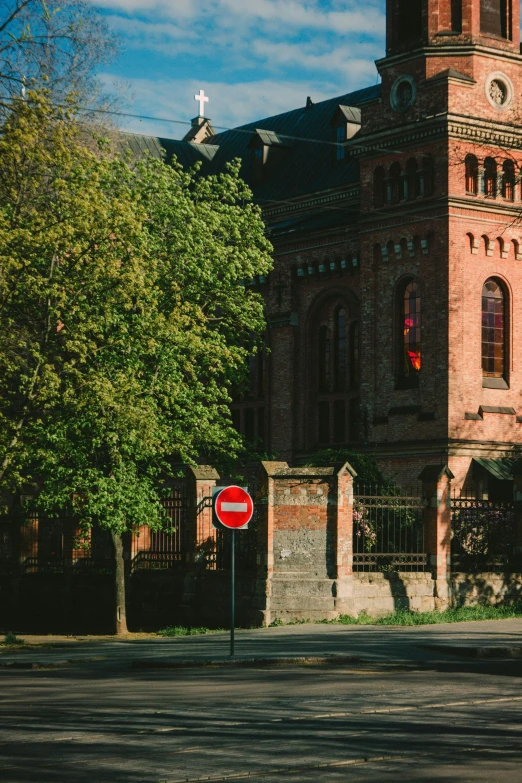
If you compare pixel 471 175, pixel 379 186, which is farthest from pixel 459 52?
pixel 379 186

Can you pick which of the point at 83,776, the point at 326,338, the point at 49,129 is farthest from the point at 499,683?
the point at 326,338

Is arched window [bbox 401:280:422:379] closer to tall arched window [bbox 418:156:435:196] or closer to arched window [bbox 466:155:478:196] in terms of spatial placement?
tall arched window [bbox 418:156:435:196]

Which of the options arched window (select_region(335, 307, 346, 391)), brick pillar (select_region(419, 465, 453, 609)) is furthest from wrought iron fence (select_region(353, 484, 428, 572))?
arched window (select_region(335, 307, 346, 391))

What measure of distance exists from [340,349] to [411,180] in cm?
752

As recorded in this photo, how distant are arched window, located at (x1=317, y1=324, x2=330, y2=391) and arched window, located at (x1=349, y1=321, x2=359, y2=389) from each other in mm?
1329

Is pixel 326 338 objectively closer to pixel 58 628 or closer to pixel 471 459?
pixel 471 459

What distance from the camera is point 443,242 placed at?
36.9 m

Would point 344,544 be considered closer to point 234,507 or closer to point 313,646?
point 313,646

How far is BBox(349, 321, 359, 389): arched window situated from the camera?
42.1m

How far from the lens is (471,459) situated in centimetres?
3603

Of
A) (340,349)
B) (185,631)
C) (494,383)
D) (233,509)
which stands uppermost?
(340,349)

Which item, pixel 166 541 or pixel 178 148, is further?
pixel 178 148

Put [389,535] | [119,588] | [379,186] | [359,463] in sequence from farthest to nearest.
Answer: [379,186] → [359,463] → [119,588] → [389,535]

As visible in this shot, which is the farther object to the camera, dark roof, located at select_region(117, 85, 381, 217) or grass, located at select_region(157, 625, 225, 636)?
dark roof, located at select_region(117, 85, 381, 217)
